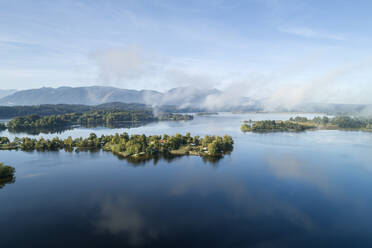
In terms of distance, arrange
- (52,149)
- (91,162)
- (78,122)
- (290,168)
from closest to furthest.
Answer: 1. (290,168)
2. (91,162)
3. (52,149)
4. (78,122)

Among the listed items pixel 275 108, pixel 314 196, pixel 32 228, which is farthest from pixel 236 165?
pixel 275 108

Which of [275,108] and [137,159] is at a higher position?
[275,108]

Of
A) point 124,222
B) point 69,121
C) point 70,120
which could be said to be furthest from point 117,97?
point 124,222

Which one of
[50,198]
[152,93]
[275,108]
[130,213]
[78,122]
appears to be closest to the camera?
[130,213]

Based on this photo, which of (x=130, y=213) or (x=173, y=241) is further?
(x=130, y=213)

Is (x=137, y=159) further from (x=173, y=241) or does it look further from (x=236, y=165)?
(x=173, y=241)

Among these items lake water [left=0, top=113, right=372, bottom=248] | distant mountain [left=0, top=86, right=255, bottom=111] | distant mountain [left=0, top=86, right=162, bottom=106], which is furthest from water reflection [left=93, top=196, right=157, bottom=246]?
distant mountain [left=0, top=86, right=162, bottom=106]

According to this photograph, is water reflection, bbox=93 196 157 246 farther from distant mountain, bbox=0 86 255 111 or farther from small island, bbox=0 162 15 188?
distant mountain, bbox=0 86 255 111
